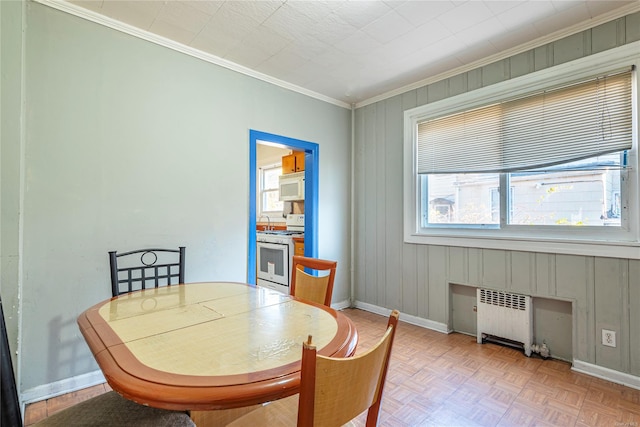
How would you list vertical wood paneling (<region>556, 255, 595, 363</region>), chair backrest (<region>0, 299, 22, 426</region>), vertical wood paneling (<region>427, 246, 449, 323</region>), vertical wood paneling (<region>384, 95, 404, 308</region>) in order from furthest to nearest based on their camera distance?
vertical wood paneling (<region>384, 95, 404, 308</region>)
vertical wood paneling (<region>427, 246, 449, 323</region>)
vertical wood paneling (<region>556, 255, 595, 363</region>)
chair backrest (<region>0, 299, 22, 426</region>)

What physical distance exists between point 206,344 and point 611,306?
275cm

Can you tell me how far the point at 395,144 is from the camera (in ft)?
11.6

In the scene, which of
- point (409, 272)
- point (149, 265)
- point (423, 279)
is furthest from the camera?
point (409, 272)

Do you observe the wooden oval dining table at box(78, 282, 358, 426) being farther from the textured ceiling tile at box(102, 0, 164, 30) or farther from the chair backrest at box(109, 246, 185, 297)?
the textured ceiling tile at box(102, 0, 164, 30)

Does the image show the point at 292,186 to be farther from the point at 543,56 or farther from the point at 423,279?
the point at 543,56

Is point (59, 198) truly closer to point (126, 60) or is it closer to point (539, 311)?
point (126, 60)

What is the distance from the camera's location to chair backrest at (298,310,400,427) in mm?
652

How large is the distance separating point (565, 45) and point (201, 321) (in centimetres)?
320

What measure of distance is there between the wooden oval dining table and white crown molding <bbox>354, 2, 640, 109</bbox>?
8.91 feet

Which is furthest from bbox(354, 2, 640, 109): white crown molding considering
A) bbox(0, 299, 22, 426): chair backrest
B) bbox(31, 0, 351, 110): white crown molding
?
bbox(0, 299, 22, 426): chair backrest

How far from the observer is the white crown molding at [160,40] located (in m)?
2.08

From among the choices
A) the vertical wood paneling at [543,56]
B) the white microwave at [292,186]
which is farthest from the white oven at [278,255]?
the vertical wood paneling at [543,56]

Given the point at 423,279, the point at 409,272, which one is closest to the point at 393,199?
the point at 409,272

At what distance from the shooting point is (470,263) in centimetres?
294
